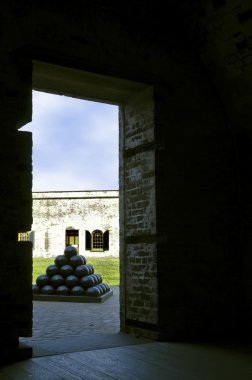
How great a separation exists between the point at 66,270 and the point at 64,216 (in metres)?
16.9

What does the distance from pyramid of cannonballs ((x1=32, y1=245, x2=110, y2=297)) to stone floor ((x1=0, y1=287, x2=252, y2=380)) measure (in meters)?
4.93

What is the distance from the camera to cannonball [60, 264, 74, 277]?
1206 centimetres

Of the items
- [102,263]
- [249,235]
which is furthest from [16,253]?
[102,263]

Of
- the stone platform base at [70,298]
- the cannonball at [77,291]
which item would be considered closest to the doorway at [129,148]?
the stone platform base at [70,298]

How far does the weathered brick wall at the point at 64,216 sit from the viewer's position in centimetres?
2841

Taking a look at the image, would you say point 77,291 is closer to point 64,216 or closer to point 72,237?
point 64,216

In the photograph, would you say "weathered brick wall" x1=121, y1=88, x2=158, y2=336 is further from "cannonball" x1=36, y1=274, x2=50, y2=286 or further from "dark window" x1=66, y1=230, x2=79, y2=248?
"dark window" x1=66, y1=230, x2=79, y2=248

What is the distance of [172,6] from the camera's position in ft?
21.1

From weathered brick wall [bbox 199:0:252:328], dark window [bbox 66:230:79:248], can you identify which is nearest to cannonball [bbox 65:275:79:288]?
weathered brick wall [bbox 199:0:252:328]

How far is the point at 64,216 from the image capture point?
28.8 metres

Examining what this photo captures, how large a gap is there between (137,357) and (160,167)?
246 centimetres

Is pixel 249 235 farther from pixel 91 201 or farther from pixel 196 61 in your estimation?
pixel 91 201

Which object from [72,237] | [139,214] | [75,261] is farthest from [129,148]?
[72,237]

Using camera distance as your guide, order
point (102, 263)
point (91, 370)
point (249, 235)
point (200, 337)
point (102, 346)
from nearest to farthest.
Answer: point (91, 370)
point (102, 346)
point (200, 337)
point (249, 235)
point (102, 263)
